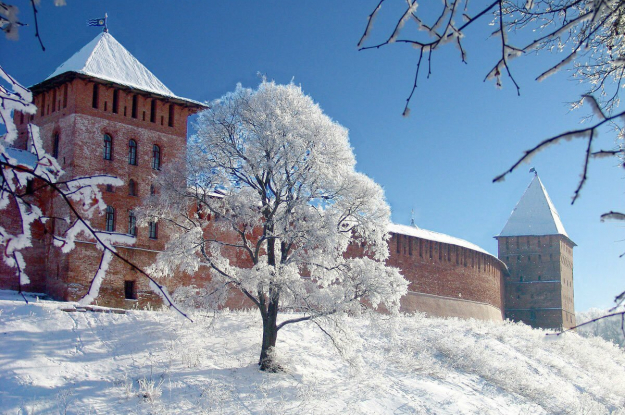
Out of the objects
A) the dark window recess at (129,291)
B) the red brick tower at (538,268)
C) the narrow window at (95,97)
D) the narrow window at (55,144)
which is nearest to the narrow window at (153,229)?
the dark window recess at (129,291)

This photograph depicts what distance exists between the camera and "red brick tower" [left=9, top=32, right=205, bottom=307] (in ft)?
55.5

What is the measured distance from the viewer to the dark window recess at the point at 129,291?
57.0ft

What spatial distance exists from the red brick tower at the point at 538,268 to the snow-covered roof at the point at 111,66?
922 inches

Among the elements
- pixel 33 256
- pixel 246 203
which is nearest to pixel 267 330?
pixel 246 203

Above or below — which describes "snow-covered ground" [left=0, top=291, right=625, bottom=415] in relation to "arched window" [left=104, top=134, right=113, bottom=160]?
below

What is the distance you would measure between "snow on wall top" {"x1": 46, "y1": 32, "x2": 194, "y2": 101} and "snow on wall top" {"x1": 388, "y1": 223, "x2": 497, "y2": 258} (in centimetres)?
1031

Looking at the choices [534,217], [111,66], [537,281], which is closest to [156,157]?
[111,66]

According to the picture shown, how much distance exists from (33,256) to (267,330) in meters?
7.01

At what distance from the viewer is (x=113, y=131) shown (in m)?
18.0

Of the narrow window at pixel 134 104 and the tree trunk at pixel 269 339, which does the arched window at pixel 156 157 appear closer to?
the narrow window at pixel 134 104

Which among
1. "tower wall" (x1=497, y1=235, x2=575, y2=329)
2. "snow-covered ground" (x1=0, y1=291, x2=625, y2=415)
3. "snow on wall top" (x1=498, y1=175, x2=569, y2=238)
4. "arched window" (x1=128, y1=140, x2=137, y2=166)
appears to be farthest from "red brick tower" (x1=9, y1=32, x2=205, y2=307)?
"snow on wall top" (x1=498, y1=175, x2=569, y2=238)

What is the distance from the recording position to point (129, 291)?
17.5m

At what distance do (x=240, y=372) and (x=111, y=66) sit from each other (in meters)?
10.3

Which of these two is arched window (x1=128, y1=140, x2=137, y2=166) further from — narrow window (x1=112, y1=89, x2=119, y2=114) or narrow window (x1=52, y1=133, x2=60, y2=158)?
narrow window (x1=52, y1=133, x2=60, y2=158)
